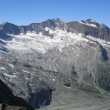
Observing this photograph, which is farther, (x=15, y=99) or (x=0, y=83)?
(x=0, y=83)

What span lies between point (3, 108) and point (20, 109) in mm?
1267

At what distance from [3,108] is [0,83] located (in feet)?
239

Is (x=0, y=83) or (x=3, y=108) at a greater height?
(x=3, y=108)

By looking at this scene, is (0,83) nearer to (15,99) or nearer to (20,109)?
(15,99)

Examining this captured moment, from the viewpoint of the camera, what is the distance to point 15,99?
7631cm

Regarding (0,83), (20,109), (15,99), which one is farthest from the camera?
(0,83)

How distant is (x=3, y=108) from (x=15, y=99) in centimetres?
5743

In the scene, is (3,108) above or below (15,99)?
above

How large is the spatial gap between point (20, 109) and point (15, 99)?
190 feet

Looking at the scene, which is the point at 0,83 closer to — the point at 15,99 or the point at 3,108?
the point at 15,99

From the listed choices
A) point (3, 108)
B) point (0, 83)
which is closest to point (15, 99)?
point (0, 83)

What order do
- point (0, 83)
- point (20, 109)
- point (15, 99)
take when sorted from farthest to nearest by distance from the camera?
point (0, 83) → point (15, 99) → point (20, 109)

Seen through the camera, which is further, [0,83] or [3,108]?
[0,83]

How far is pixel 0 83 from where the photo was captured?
9112cm
